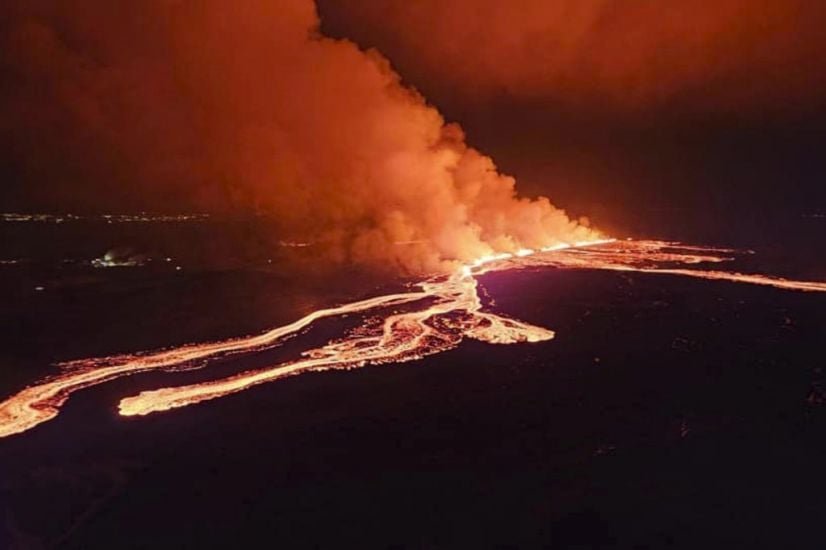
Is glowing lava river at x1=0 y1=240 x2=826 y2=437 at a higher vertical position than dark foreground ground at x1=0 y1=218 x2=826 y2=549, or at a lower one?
higher

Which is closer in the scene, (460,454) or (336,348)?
(460,454)

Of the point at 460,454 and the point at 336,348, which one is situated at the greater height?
the point at 336,348

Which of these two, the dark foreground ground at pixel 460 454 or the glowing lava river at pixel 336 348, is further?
the glowing lava river at pixel 336 348

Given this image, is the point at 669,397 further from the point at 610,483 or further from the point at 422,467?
the point at 422,467

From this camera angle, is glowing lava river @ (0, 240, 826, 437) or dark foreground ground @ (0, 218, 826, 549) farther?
glowing lava river @ (0, 240, 826, 437)

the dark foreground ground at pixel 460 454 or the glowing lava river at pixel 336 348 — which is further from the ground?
the glowing lava river at pixel 336 348
